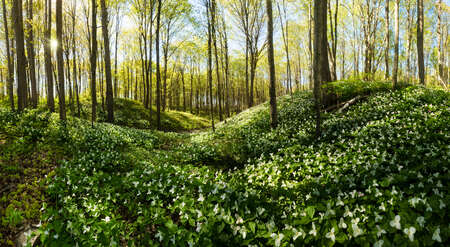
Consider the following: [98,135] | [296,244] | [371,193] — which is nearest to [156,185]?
[296,244]

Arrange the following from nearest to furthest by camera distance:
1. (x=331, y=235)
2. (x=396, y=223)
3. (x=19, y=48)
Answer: (x=396, y=223)
(x=331, y=235)
(x=19, y=48)

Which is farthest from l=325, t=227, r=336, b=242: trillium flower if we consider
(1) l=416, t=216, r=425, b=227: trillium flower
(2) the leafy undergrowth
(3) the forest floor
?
(2) the leafy undergrowth

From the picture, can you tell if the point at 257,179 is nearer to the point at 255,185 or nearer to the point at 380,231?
the point at 255,185

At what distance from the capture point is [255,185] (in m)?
5.50

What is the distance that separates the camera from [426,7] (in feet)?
74.8

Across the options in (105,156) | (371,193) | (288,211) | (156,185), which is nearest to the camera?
(371,193)

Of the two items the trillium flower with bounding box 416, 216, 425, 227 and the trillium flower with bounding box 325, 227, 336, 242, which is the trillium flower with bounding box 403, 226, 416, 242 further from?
the trillium flower with bounding box 325, 227, 336, 242

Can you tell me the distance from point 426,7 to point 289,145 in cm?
2771

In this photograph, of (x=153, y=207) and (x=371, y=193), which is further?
(x=153, y=207)

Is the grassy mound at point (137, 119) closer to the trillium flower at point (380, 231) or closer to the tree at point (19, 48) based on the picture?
the tree at point (19, 48)

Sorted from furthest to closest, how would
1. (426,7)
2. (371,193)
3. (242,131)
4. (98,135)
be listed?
(426,7) → (242,131) → (98,135) → (371,193)

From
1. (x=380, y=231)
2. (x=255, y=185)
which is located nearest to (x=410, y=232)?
(x=380, y=231)

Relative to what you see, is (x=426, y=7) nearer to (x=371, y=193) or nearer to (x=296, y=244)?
(x=371, y=193)

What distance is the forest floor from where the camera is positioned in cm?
301
